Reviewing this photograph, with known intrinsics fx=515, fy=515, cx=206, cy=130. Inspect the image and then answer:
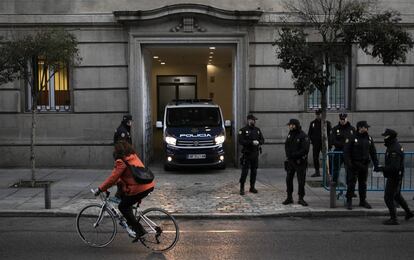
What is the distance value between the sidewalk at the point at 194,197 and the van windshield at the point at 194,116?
4.91 ft

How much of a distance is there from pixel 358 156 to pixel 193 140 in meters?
5.75

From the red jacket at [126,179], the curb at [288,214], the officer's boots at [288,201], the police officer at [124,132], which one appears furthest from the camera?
the police officer at [124,132]

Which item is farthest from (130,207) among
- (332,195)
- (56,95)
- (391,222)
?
(56,95)

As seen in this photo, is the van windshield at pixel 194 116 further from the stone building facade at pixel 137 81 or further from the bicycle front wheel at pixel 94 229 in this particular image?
the bicycle front wheel at pixel 94 229

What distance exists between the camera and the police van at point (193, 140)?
14.8 meters

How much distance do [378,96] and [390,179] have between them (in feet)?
25.0

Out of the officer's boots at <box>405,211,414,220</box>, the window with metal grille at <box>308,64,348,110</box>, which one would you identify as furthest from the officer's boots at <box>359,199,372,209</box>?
the window with metal grille at <box>308,64,348,110</box>

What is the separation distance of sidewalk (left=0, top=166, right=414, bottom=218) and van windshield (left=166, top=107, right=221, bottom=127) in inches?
58.9

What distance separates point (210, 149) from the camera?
1487cm

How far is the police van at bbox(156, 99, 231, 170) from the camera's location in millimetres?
14773

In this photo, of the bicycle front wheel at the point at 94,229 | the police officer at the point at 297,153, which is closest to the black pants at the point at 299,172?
the police officer at the point at 297,153

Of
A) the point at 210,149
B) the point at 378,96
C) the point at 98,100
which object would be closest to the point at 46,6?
the point at 98,100

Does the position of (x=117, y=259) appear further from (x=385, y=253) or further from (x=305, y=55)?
(x=305, y=55)

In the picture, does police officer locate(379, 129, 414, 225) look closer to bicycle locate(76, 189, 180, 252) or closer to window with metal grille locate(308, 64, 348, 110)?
bicycle locate(76, 189, 180, 252)
